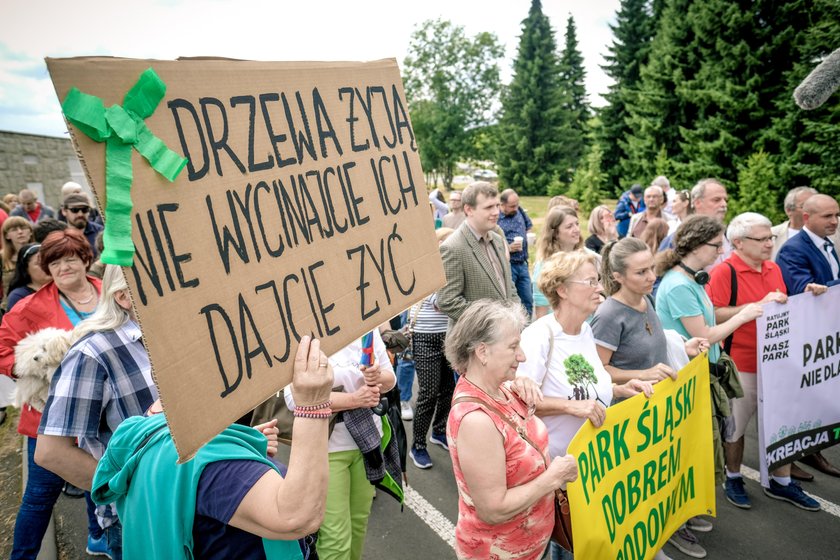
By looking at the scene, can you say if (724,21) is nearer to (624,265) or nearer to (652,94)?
(652,94)

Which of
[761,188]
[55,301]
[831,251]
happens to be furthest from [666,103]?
[55,301]

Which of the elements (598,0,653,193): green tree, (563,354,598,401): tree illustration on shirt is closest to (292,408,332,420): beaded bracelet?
(563,354,598,401): tree illustration on shirt

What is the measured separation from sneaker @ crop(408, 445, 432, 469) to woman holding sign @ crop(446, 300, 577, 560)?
6.85 feet

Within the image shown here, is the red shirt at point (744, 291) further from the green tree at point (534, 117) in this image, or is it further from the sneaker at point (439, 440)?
the green tree at point (534, 117)

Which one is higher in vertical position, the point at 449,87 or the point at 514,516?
the point at 449,87

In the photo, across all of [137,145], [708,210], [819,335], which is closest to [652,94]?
[708,210]

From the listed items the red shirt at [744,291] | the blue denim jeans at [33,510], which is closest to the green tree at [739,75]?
the red shirt at [744,291]

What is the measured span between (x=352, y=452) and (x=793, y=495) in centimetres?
335

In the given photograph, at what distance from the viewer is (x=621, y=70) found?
3366 cm

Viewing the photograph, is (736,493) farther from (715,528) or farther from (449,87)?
(449,87)

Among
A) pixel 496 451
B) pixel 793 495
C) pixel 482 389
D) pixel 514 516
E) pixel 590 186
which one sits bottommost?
pixel 793 495

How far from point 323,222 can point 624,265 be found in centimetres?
214

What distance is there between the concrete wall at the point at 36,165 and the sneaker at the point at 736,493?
18936 mm

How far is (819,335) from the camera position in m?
3.89
